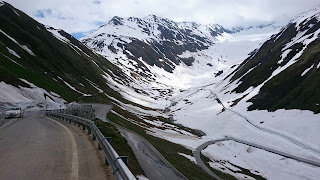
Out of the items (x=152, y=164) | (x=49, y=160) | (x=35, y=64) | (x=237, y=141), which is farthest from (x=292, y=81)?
(x=49, y=160)

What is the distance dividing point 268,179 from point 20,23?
120m

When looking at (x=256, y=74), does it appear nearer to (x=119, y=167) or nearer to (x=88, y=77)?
(x=88, y=77)

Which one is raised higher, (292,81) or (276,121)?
(292,81)

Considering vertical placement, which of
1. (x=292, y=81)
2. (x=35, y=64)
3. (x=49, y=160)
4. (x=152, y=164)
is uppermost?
(x=292, y=81)

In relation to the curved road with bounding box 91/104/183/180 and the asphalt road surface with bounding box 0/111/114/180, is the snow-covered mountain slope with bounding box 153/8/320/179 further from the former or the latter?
the asphalt road surface with bounding box 0/111/114/180

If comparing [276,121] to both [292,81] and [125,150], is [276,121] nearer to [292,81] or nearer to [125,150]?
[292,81]

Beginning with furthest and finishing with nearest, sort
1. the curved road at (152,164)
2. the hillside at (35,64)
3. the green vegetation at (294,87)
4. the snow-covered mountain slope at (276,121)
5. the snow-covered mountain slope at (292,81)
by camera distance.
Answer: the hillside at (35,64) < the snow-covered mountain slope at (292,81) < the green vegetation at (294,87) < the snow-covered mountain slope at (276,121) < the curved road at (152,164)

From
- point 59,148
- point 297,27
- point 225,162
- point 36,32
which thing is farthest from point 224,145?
point 297,27

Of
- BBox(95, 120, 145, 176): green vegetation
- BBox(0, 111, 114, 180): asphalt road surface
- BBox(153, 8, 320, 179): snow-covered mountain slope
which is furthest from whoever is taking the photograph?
BBox(153, 8, 320, 179): snow-covered mountain slope

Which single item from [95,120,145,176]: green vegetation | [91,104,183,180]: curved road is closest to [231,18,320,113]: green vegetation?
[91,104,183,180]: curved road

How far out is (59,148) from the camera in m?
15.4

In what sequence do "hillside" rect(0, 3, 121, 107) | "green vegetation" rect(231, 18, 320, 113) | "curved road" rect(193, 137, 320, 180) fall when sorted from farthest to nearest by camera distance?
"hillside" rect(0, 3, 121, 107) < "green vegetation" rect(231, 18, 320, 113) < "curved road" rect(193, 137, 320, 180)

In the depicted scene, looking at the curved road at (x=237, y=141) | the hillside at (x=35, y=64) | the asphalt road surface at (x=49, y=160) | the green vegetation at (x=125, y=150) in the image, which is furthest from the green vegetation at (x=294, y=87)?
the asphalt road surface at (x=49, y=160)

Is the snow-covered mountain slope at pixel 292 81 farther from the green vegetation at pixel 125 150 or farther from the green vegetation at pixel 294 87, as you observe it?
the green vegetation at pixel 125 150
